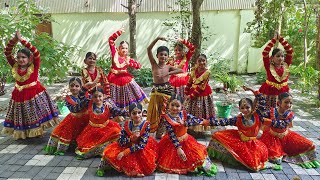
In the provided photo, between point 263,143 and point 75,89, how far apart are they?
2615mm

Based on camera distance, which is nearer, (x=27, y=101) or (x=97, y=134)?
(x=97, y=134)

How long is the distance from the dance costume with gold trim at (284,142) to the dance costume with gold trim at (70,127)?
8.10ft

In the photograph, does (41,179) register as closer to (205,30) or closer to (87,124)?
(87,124)

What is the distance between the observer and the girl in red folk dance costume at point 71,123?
4297 mm

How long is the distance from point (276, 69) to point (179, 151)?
2245 mm

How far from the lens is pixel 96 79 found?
5.05 metres

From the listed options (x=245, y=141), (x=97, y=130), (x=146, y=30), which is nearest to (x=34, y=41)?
(x=97, y=130)

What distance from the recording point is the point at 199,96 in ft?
15.9

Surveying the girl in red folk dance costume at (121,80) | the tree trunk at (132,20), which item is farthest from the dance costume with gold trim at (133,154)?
the tree trunk at (132,20)

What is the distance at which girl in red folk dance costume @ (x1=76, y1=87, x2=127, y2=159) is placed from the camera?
409 cm

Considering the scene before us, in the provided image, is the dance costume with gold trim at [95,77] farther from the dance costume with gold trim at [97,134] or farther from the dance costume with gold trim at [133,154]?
the dance costume with gold trim at [133,154]

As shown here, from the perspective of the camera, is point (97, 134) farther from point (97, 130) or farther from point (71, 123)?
point (71, 123)

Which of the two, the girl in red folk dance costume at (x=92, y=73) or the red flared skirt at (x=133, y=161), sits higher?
the girl in red folk dance costume at (x=92, y=73)

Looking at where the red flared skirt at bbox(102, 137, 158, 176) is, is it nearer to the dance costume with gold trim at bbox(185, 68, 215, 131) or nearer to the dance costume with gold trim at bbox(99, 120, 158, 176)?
the dance costume with gold trim at bbox(99, 120, 158, 176)
